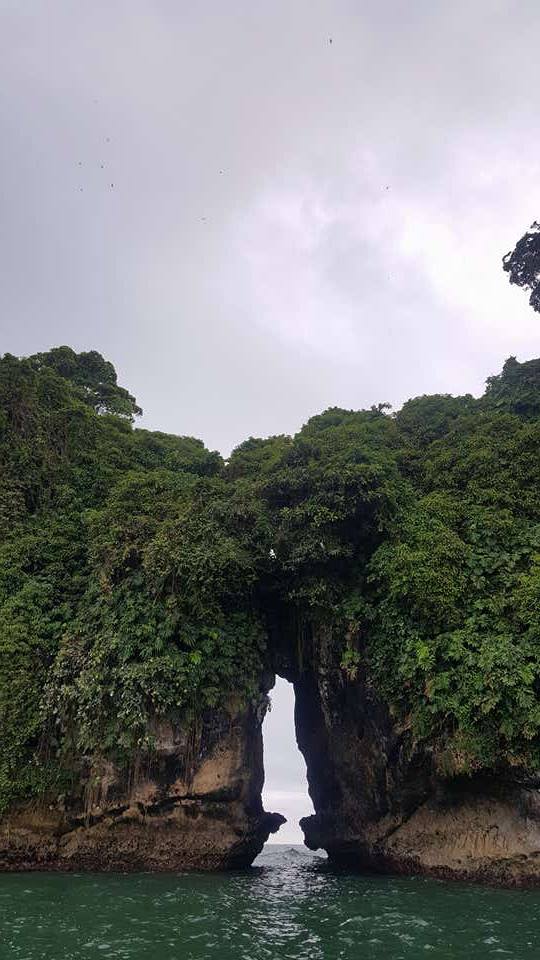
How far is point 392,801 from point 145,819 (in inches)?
250

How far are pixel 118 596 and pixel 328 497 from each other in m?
6.34

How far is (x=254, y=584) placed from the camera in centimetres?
1905

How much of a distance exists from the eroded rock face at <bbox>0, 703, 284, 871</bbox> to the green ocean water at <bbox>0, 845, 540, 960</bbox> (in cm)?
144

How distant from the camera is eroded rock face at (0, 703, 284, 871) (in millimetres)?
15773

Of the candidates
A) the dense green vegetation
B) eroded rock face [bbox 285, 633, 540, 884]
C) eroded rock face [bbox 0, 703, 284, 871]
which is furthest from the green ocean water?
the dense green vegetation

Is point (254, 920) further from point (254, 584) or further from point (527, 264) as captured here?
point (527, 264)

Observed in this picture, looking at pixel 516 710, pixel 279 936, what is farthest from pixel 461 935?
pixel 516 710

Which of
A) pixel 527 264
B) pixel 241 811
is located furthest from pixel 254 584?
pixel 527 264

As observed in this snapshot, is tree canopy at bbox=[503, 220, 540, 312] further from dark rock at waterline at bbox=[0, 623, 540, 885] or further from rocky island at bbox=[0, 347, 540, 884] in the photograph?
dark rock at waterline at bbox=[0, 623, 540, 885]

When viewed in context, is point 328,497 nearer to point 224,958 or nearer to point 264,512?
point 264,512

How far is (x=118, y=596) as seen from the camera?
1733 cm

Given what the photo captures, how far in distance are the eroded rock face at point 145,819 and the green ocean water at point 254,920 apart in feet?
4.72

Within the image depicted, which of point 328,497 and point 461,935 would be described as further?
point 328,497

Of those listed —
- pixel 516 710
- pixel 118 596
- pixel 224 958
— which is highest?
pixel 118 596
